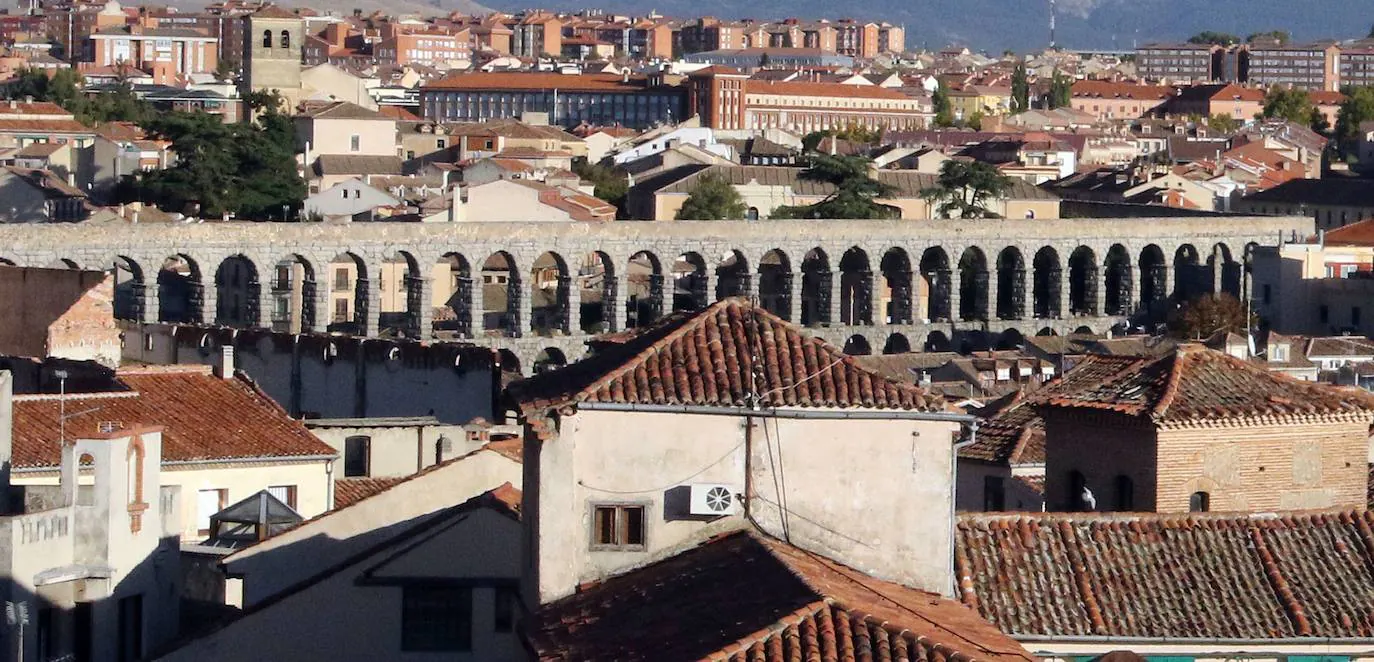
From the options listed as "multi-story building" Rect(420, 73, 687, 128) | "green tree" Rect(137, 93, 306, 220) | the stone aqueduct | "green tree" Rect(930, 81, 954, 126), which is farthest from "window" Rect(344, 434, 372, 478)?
"green tree" Rect(930, 81, 954, 126)

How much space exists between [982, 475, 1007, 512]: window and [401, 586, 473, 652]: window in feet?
25.8

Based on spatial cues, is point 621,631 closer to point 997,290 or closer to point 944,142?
point 997,290

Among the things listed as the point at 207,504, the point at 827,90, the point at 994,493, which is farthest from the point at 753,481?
the point at 827,90

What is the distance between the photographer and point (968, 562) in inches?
700

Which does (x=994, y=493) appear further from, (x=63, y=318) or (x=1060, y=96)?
(x=1060, y=96)

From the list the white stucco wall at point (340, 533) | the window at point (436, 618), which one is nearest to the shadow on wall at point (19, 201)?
the white stucco wall at point (340, 533)

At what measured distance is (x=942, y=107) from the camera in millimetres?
183875

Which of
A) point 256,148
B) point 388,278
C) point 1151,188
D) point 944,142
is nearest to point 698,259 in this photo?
point 388,278

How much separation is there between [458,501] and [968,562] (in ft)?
12.6

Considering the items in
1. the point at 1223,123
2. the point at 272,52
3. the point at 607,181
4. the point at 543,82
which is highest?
the point at 272,52

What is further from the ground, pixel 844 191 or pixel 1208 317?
pixel 844 191

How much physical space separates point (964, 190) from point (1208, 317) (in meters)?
30.4

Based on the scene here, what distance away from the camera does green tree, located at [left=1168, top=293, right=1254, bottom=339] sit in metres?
73.4

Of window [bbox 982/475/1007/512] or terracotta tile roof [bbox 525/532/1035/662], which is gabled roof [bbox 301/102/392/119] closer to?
window [bbox 982/475/1007/512]
